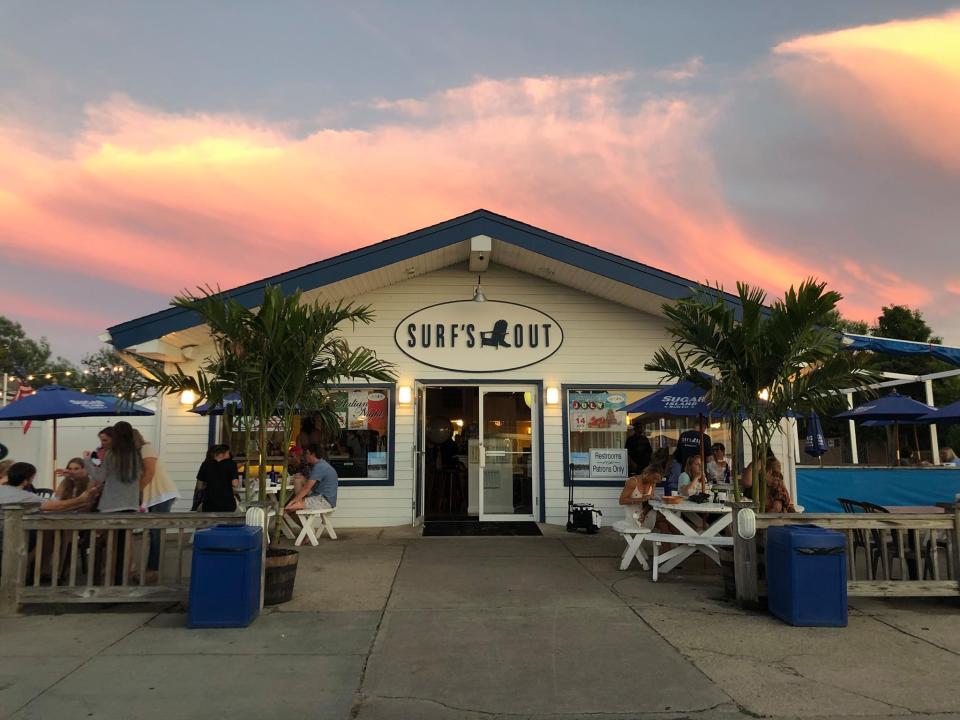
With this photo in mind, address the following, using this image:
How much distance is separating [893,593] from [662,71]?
929 centimetres

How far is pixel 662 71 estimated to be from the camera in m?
11.9

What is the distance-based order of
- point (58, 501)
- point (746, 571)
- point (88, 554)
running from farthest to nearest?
point (58, 501) < point (746, 571) < point (88, 554)

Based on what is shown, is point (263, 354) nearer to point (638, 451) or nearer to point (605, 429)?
point (605, 429)

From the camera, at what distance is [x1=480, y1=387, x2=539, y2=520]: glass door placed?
10.9 m

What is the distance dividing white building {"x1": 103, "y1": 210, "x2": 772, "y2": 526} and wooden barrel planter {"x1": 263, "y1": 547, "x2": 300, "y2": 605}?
4482mm

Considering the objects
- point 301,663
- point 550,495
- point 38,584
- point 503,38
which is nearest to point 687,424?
point 550,495

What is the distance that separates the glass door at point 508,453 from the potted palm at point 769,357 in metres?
4.62

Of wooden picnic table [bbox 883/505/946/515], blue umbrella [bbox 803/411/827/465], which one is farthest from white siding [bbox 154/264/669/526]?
wooden picnic table [bbox 883/505/946/515]

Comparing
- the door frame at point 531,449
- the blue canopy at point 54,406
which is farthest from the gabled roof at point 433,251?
Answer: the door frame at point 531,449

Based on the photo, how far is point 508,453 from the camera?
10992 millimetres

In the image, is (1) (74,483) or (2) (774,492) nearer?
(1) (74,483)

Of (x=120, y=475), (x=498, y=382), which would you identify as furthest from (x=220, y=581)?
(x=498, y=382)

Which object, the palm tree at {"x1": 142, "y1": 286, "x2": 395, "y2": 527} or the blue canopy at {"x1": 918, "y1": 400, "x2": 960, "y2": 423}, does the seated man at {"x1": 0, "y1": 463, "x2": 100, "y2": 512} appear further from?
the blue canopy at {"x1": 918, "y1": 400, "x2": 960, "y2": 423}

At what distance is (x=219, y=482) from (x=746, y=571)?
5.44m
